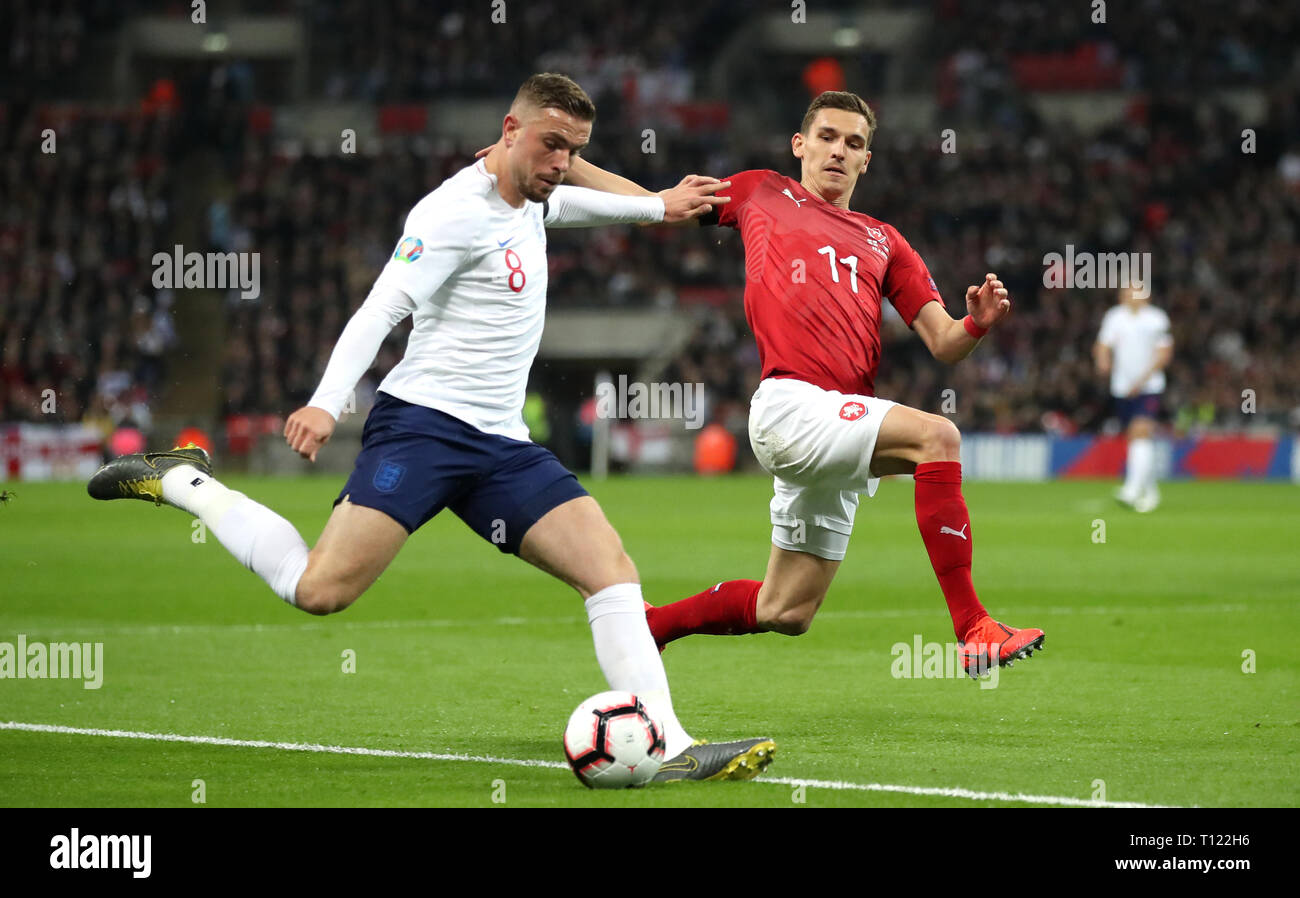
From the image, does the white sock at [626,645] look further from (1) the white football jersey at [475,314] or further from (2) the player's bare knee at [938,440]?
(2) the player's bare knee at [938,440]

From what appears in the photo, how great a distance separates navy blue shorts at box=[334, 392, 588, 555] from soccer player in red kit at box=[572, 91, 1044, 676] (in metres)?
1.12

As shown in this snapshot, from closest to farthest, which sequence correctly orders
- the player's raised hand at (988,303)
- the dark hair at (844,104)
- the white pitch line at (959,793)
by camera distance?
the white pitch line at (959,793) → the player's raised hand at (988,303) → the dark hair at (844,104)

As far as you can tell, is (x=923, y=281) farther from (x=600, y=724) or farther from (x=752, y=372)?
(x=752, y=372)

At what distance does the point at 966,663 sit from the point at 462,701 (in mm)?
2292

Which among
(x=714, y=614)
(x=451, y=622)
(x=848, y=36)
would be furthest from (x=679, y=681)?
(x=848, y=36)

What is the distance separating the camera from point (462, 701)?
24.2ft

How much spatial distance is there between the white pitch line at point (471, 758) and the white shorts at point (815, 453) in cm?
131

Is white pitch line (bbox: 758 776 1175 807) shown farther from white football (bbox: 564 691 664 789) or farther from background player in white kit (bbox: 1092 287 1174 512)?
background player in white kit (bbox: 1092 287 1174 512)

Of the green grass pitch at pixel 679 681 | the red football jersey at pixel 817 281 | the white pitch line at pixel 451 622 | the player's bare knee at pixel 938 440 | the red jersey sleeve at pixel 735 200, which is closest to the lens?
the green grass pitch at pixel 679 681

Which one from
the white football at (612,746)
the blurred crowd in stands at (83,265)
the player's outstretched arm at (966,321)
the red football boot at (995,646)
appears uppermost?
the blurred crowd in stands at (83,265)

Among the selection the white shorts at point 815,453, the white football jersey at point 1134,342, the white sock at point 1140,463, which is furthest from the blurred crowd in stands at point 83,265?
the white shorts at point 815,453

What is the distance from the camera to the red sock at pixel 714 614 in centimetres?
726

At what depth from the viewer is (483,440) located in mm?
5738
